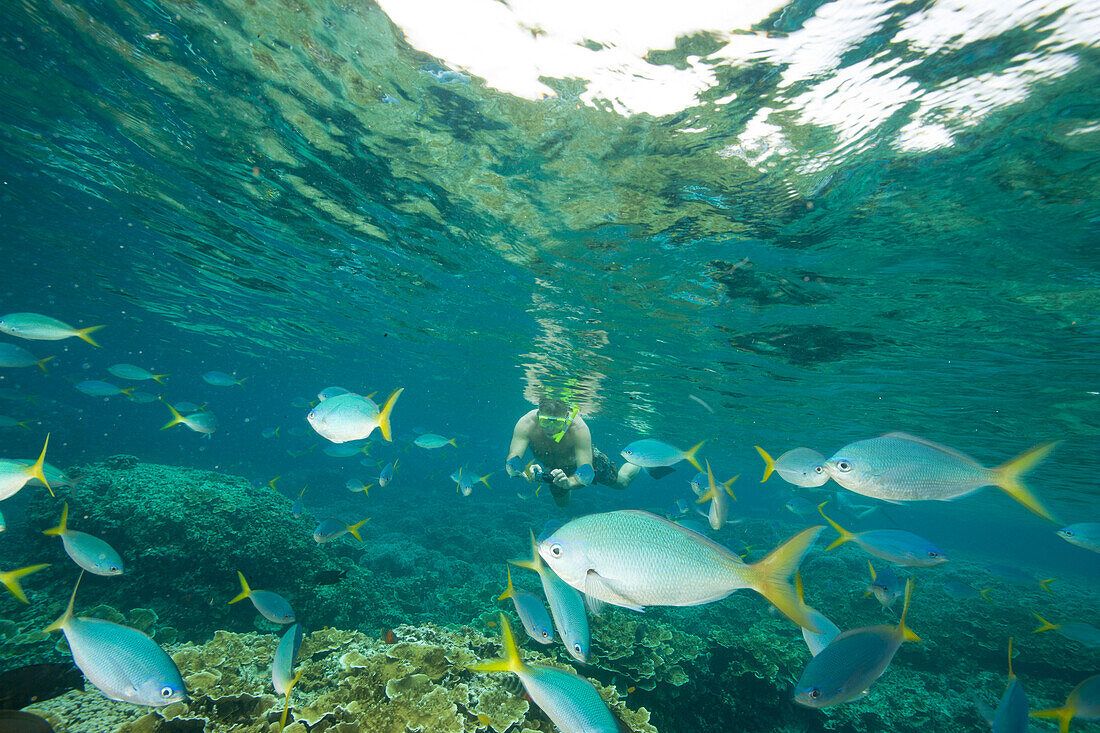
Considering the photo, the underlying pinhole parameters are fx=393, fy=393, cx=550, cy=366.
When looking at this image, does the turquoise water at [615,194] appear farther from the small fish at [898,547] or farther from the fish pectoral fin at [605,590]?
the fish pectoral fin at [605,590]

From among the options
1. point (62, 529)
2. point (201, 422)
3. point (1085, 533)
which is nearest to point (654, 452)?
point (1085, 533)

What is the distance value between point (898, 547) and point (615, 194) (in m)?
7.84

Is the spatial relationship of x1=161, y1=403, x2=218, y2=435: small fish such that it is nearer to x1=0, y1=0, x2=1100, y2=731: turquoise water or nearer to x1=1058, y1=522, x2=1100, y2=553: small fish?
x1=0, y1=0, x2=1100, y2=731: turquoise water

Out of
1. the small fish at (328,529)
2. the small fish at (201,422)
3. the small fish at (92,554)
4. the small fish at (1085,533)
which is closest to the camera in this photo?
the small fish at (92,554)

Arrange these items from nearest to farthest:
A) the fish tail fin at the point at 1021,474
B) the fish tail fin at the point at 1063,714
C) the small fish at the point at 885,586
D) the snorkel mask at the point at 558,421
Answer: the fish tail fin at the point at 1021,474
the fish tail fin at the point at 1063,714
the small fish at the point at 885,586
the snorkel mask at the point at 558,421

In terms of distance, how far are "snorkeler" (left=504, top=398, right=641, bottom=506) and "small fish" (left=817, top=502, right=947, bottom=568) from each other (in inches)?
171

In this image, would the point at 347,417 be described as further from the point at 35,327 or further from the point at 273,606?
the point at 35,327

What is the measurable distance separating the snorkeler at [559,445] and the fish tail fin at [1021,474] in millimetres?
5640

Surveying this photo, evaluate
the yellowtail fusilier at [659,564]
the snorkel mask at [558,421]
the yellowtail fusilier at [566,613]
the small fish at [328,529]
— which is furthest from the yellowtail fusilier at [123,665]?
the snorkel mask at [558,421]

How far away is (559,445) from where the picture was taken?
31.6 feet

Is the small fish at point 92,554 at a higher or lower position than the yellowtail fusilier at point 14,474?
lower

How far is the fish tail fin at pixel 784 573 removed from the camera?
208 centimetres

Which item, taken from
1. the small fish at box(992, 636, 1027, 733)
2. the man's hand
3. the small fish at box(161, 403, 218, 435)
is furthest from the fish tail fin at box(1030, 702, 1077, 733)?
the small fish at box(161, 403, 218, 435)

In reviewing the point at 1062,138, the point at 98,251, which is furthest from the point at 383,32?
the point at 98,251
